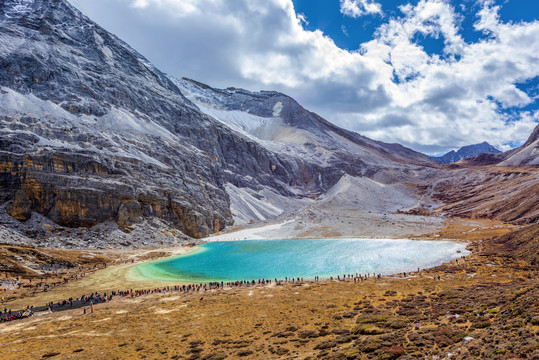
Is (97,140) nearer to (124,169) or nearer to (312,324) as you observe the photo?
(124,169)

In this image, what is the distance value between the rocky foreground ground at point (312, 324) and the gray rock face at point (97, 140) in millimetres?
53423

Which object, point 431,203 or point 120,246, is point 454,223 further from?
point 120,246

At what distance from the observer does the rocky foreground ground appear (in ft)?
48.2

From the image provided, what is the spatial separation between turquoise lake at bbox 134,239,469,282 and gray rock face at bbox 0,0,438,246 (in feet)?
90.1

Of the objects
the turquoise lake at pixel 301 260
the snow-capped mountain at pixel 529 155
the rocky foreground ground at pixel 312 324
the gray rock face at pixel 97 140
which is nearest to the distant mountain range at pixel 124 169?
the gray rock face at pixel 97 140

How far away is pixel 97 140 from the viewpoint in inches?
3519

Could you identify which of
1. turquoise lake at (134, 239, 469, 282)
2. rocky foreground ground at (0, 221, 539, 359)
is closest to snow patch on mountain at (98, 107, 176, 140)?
turquoise lake at (134, 239, 469, 282)

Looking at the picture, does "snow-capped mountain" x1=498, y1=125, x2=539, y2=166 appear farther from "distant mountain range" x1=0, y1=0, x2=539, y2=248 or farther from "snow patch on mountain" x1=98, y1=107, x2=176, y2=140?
"snow patch on mountain" x1=98, y1=107, x2=176, y2=140

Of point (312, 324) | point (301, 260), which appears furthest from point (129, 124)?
point (312, 324)

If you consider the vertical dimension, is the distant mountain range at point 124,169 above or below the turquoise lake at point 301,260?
above

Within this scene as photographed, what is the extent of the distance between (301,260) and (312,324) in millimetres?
36495

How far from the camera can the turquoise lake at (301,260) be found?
48.7m

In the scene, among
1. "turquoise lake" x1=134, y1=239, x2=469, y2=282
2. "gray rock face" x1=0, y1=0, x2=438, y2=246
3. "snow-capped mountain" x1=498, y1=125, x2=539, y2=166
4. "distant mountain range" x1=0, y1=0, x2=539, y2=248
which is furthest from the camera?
"snow-capped mountain" x1=498, y1=125, x2=539, y2=166

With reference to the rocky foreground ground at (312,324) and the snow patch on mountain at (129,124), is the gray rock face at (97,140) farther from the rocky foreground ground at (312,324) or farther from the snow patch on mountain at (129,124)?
the rocky foreground ground at (312,324)
